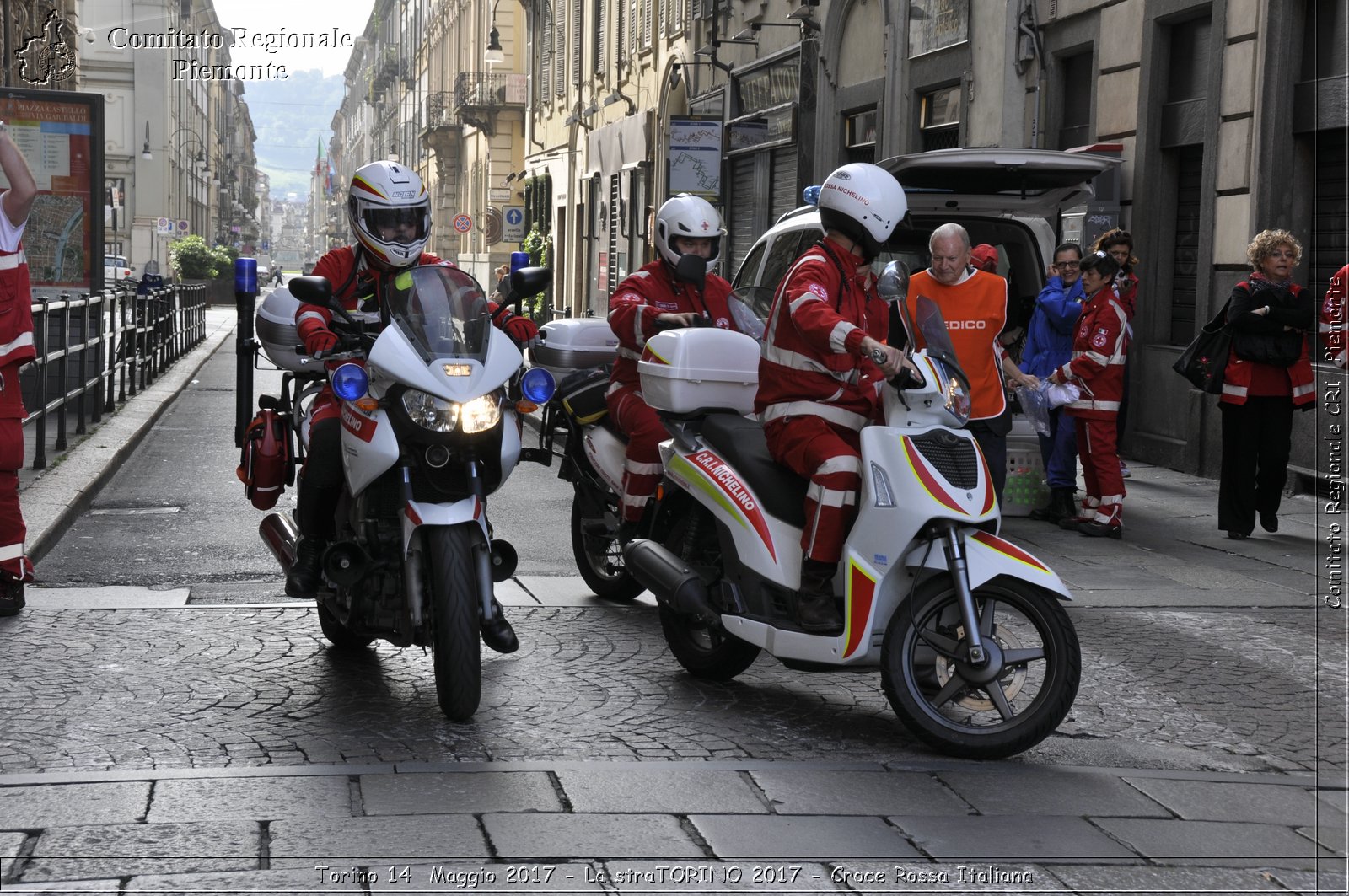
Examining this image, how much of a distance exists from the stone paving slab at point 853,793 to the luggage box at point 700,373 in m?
1.75

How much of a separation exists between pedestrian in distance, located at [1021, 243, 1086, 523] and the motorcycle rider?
552 cm

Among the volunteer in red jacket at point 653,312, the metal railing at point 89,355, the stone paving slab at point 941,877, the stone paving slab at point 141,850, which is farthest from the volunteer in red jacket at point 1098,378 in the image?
the stone paving slab at point 141,850

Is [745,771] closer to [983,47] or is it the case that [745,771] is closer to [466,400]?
[466,400]

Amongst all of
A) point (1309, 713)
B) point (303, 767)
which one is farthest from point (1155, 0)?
point (303, 767)

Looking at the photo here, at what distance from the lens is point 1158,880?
392 cm

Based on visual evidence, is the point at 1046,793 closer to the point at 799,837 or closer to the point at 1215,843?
the point at 1215,843

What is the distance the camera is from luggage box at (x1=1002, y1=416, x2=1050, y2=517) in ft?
34.5

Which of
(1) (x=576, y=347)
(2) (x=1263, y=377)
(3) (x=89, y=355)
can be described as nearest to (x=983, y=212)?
(2) (x=1263, y=377)

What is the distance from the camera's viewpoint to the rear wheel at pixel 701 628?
233 inches

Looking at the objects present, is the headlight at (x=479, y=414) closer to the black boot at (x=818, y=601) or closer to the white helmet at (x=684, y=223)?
the black boot at (x=818, y=601)

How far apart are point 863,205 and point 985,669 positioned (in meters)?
1.58

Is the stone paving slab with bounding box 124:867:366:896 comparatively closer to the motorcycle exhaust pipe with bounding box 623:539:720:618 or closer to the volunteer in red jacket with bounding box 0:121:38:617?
the motorcycle exhaust pipe with bounding box 623:539:720:618

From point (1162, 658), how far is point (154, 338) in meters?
16.9

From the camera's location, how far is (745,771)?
4820 mm
